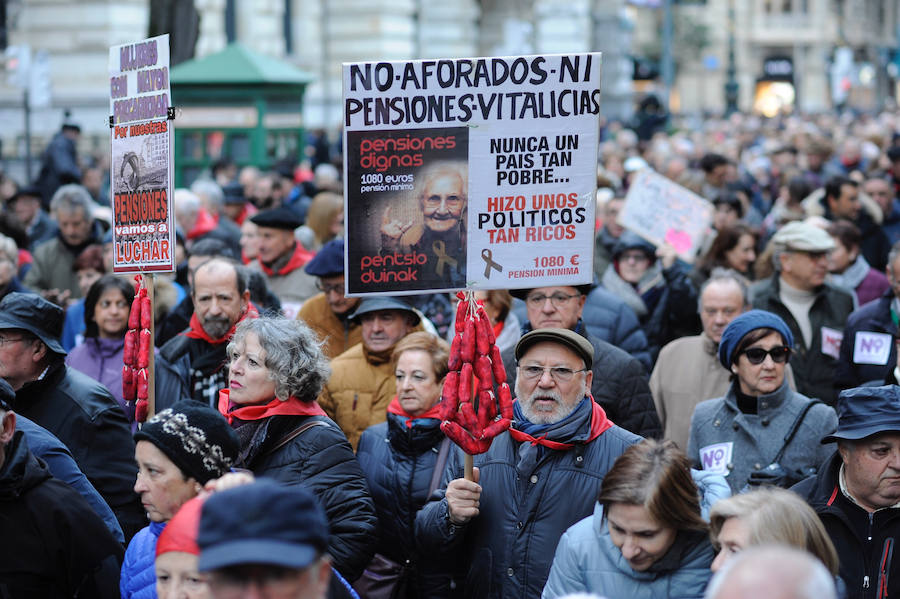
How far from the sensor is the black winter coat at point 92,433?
Result: 5355 millimetres

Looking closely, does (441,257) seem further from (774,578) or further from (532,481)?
(774,578)

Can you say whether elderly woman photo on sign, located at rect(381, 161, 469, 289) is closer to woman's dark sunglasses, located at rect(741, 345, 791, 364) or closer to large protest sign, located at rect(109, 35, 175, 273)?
large protest sign, located at rect(109, 35, 175, 273)

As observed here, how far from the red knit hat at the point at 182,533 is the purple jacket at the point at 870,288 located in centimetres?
643

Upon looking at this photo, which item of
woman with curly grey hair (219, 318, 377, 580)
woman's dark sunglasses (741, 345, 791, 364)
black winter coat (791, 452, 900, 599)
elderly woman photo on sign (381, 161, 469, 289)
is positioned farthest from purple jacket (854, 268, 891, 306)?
woman with curly grey hair (219, 318, 377, 580)

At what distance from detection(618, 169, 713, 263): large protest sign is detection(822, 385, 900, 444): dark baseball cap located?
5187 millimetres

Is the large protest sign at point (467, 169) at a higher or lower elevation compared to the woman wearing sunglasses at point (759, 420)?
higher

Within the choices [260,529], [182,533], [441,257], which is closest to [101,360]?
[441,257]

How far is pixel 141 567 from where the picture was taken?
413 centimetres

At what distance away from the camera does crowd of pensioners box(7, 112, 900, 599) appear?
151 inches

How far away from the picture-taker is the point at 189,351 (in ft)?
21.7

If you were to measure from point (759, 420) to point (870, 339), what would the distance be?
183 cm

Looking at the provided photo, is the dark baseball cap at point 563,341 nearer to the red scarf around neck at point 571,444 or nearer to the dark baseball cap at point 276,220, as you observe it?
the red scarf around neck at point 571,444

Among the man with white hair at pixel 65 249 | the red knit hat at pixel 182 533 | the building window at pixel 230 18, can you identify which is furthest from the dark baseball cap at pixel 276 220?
the building window at pixel 230 18

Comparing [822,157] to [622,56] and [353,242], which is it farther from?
[622,56]
